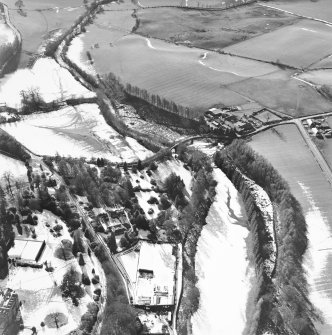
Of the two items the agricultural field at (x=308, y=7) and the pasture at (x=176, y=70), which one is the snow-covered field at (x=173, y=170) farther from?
the agricultural field at (x=308, y=7)

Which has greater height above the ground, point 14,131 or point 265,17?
point 265,17

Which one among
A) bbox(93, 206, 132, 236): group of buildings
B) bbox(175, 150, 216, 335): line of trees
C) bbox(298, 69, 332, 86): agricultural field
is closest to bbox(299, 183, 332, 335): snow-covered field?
bbox(175, 150, 216, 335): line of trees

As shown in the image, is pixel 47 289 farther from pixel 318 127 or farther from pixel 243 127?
pixel 318 127

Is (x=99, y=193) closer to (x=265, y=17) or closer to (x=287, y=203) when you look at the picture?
(x=287, y=203)

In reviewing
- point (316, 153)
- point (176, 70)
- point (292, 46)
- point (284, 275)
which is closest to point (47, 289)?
point (284, 275)

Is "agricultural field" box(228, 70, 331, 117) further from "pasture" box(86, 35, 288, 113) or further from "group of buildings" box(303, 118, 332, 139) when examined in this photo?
"group of buildings" box(303, 118, 332, 139)

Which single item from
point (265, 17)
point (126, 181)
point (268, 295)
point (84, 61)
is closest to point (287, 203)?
point (268, 295)
